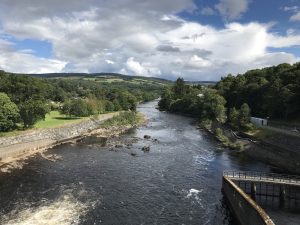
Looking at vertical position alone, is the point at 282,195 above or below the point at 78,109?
below

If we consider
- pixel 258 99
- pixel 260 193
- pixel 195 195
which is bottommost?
pixel 195 195

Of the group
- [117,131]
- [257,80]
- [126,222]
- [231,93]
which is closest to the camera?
[126,222]

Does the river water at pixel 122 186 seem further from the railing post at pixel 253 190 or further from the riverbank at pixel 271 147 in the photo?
the railing post at pixel 253 190

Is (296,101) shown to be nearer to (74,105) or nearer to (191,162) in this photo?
(191,162)

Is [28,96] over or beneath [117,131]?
over

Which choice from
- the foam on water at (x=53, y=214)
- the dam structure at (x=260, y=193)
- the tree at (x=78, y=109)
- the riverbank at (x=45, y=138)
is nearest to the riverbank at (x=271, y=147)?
the dam structure at (x=260, y=193)

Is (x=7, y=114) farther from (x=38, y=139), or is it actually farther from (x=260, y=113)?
(x=260, y=113)

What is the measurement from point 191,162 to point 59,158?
26.0 metres

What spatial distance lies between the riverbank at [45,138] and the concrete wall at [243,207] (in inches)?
1480

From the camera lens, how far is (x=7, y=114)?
260ft

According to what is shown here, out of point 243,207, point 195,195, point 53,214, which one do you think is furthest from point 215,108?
point 53,214

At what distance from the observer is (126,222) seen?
40531 mm

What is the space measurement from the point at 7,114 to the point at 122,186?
39741mm

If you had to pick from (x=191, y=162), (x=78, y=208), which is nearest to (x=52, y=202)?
(x=78, y=208)
